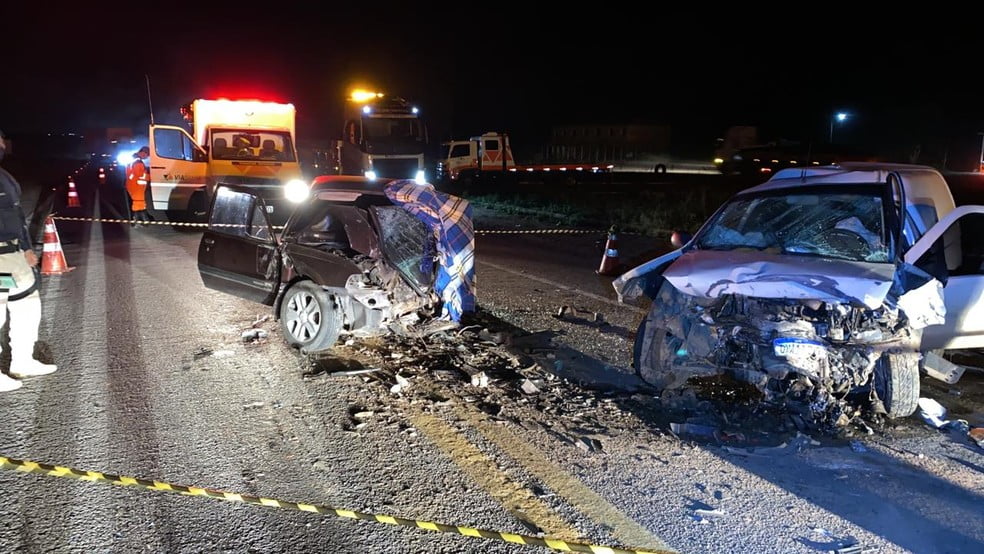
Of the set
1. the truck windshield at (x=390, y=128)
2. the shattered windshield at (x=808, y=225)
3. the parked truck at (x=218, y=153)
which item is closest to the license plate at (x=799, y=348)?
the shattered windshield at (x=808, y=225)

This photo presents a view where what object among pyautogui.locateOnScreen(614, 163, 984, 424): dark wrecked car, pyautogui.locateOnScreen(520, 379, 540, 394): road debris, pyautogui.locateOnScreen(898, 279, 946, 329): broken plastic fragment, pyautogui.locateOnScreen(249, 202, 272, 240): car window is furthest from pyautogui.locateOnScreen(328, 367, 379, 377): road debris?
pyautogui.locateOnScreen(898, 279, 946, 329): broken plastic fragment

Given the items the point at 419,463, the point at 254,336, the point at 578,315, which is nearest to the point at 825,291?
the point at 419,463

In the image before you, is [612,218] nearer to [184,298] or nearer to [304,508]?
[184,298]

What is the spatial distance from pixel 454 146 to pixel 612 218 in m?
14.3

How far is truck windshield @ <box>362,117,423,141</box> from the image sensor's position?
2266cm

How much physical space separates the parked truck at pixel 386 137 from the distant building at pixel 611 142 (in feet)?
96.2

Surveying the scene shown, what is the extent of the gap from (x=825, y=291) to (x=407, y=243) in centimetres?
385

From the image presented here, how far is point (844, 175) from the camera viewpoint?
5.80m

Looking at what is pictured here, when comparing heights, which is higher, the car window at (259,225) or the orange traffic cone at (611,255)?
the car window at (259,225)

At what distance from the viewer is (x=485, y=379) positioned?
18.4ft

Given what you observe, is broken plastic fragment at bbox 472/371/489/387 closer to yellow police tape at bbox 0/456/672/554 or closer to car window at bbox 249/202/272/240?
yellow police tape at bbox 0/456/672/554

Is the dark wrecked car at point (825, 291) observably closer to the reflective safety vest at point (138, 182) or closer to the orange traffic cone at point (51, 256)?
the orange traffic cone at point (51, 256)

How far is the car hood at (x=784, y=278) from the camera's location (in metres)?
4.54

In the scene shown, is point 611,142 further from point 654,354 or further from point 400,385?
point 400,385
